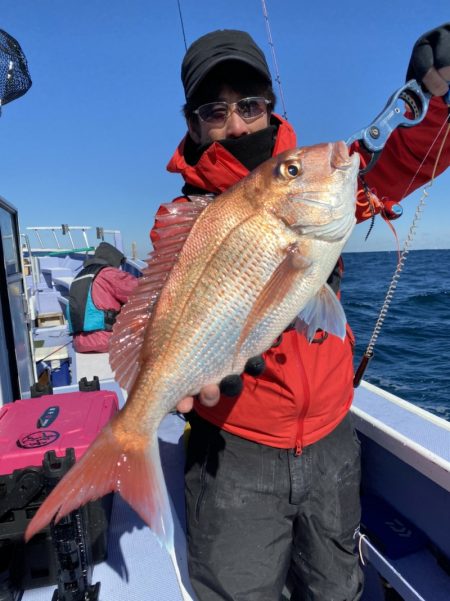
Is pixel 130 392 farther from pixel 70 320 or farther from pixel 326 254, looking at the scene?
pixel 70 320

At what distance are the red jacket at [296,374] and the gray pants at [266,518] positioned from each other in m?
0.09

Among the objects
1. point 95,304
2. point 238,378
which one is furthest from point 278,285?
point 95,304

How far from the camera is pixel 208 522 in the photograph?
200 cm

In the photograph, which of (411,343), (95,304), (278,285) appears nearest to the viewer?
(278,285)

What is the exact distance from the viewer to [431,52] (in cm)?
179

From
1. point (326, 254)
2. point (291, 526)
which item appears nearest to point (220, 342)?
point (326, 254)

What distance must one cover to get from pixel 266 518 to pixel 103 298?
5.20 meters

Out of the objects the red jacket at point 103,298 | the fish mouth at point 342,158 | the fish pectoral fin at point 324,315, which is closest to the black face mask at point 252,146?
the fish mouth at point 342,158

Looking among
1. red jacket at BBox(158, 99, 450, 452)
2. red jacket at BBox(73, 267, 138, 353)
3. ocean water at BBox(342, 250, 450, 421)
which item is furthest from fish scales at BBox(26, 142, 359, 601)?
ocean water at BBox(342, 250, 450, 421)

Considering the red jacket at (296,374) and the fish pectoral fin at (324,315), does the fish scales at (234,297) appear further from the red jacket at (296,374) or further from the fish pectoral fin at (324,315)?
the red jacket at (296,374)

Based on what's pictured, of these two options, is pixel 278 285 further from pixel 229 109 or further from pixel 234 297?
pixel 229 109

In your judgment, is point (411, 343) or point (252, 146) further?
point (411, 343)

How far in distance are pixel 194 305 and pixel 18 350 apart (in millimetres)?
2933

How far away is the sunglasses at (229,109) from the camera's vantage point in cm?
208
